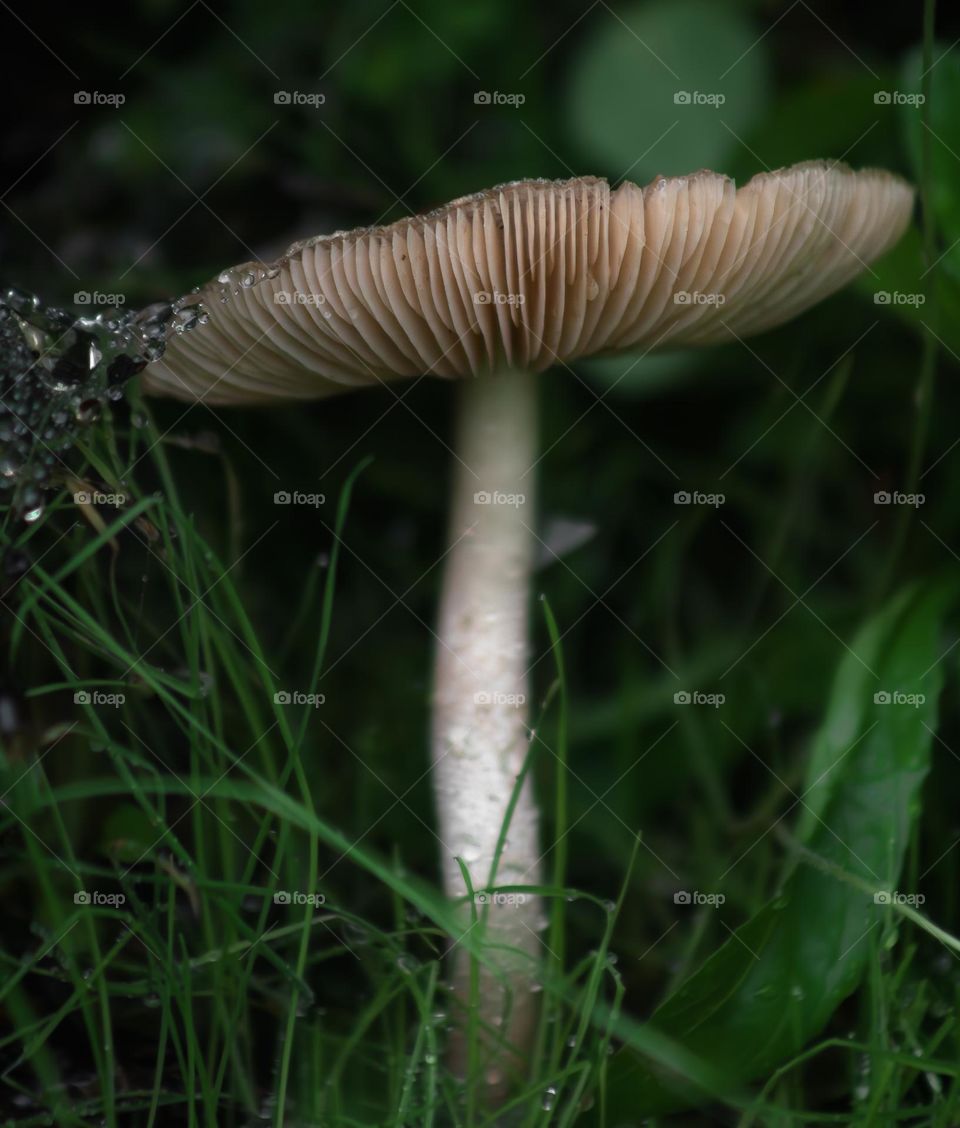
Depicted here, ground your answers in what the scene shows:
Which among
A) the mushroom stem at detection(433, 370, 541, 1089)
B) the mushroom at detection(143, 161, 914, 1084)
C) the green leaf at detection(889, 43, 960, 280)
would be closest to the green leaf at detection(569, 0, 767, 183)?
the green leaf at detection(889, 43, 960, 280)

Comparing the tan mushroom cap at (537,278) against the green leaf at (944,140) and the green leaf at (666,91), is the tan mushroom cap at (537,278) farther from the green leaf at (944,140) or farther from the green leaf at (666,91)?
the green leaf at (666,91)

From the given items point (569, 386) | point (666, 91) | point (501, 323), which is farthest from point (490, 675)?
point (666, 91)

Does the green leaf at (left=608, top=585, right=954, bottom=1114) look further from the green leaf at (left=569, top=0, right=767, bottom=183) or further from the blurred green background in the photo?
the green leaf at (left=569, top=0, right=767, bottom=183)

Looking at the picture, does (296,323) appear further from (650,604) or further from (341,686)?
(650,604)

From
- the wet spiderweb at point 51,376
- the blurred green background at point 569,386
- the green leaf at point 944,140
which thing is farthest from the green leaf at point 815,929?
the wet spiderweb at point 51,376

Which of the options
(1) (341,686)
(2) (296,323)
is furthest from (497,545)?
(1) (341,686)

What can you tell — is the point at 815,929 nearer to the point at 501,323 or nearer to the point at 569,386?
the point at 501,323

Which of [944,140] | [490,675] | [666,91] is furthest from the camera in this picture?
[666,91]
